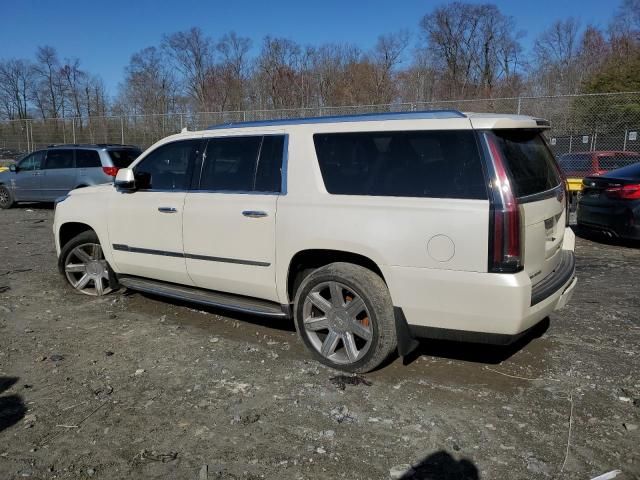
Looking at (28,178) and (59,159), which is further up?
(59,159)

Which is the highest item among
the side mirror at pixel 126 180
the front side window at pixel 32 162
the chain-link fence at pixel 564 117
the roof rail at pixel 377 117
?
the chain-link fence at pixel 564 117

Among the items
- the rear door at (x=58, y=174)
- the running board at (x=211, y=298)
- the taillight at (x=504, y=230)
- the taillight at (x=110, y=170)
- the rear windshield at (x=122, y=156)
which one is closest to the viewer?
the taillight at (x=504, y=230)

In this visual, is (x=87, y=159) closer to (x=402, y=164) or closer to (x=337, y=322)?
(x=337, y=322)

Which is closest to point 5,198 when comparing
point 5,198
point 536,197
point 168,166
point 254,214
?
point 5,198

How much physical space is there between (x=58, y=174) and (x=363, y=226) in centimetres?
1217

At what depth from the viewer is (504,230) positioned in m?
3.21

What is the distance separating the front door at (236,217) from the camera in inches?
168

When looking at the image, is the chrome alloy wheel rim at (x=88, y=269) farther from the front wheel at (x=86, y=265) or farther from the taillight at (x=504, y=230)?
the taillight at (x=504, y=230)

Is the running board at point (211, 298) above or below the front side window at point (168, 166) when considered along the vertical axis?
below

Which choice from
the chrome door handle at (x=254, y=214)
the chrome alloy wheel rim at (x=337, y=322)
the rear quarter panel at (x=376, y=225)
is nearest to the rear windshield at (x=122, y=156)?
the chrome door handle at (x=254, y=214)

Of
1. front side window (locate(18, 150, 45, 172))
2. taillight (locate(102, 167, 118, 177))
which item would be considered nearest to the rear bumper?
taillight (locate(102, 167, 118, 177))

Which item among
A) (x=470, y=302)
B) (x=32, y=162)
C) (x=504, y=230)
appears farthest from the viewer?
(x=32, y=162)

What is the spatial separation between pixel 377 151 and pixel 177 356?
228 centimetres

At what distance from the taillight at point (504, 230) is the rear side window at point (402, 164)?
0.10 m
